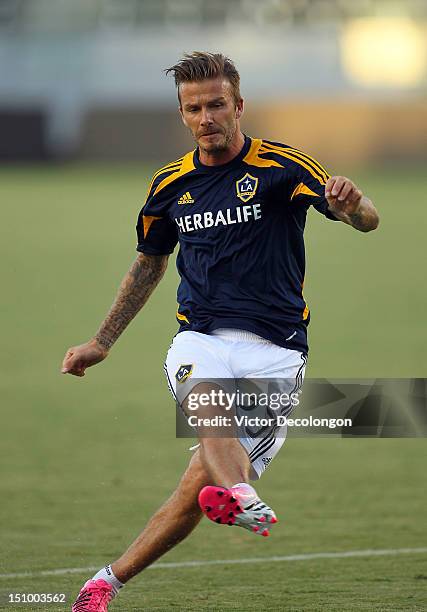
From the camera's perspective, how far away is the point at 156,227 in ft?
22.6

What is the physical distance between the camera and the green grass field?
7.32m

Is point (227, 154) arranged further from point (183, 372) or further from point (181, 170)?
point (183, 372)

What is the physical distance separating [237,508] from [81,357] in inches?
63.9

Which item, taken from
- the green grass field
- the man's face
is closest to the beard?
the man's face

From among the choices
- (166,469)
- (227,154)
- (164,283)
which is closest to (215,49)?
(164,283)

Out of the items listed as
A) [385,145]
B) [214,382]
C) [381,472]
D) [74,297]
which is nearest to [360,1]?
[385,145]

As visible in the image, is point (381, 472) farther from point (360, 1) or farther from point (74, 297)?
point (360, 1)

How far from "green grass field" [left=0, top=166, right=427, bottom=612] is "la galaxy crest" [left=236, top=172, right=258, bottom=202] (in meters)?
2.05

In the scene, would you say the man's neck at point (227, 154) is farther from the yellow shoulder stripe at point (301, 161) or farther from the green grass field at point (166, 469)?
the green grass field at point (166, 469)

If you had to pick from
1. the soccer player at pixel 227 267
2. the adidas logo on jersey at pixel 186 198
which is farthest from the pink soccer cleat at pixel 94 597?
the adidas logo on jersey at pixel 186 198

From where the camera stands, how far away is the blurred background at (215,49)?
5628 cm

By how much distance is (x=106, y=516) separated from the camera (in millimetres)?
9023

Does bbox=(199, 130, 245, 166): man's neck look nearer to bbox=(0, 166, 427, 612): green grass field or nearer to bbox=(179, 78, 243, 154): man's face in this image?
bbox=(179, 78, 243, 154): man's face

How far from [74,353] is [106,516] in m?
2.46
